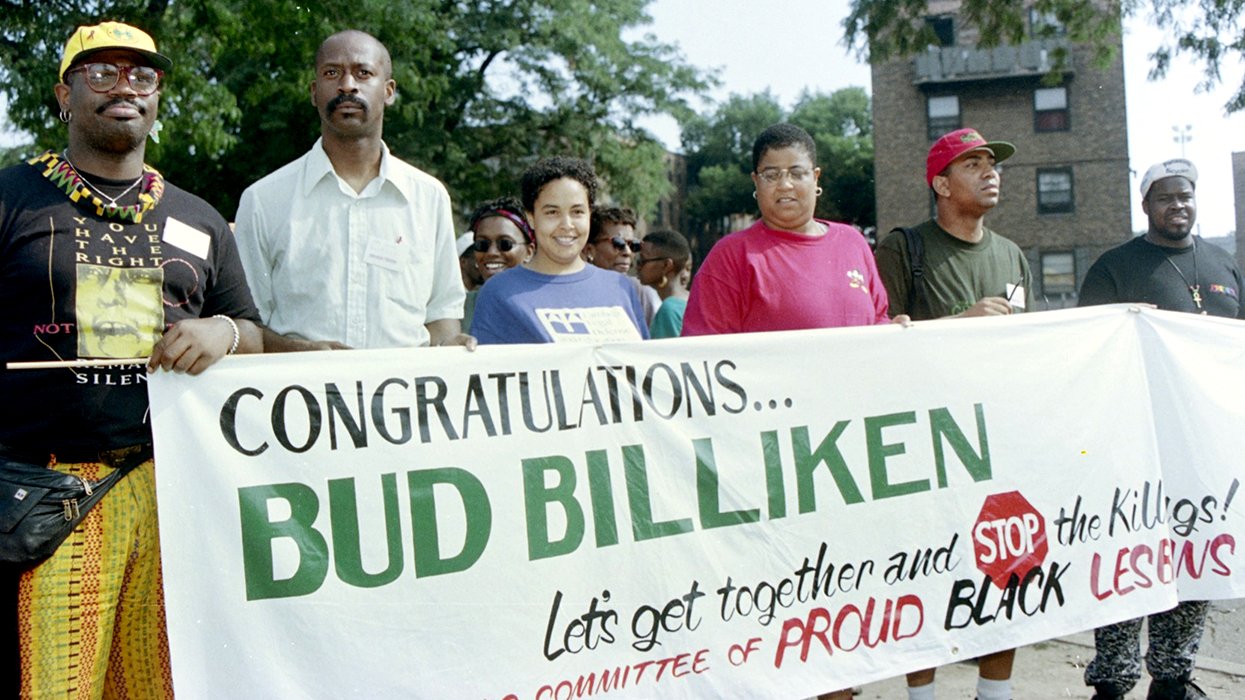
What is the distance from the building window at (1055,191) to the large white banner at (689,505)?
31304 millimetres

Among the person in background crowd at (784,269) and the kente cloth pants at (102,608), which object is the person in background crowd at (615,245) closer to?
the person in background crowd at (784,269)

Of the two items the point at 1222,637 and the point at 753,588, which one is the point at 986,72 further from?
the point at 753,588

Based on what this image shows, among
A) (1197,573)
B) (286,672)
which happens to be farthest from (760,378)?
(1197,573)

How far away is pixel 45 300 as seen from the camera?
2686 millimetres

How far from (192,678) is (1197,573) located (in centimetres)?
360

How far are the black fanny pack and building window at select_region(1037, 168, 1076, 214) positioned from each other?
34.3 m

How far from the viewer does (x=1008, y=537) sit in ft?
12.7

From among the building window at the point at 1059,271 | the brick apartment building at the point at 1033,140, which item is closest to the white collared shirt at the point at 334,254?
the brick apartment building at the point at 1033,140

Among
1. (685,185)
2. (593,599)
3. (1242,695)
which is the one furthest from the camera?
(685,185)

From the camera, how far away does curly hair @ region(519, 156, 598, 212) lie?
3977 mm

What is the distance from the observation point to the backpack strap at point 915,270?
14.2ft

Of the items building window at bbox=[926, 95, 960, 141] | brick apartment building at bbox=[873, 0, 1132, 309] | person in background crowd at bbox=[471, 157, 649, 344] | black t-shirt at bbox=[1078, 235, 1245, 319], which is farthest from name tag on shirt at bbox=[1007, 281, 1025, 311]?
building window at bbox=[926, 95, 960, 141]

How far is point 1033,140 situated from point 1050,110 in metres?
1.03

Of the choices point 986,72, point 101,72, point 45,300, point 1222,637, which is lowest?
point 1222,637
